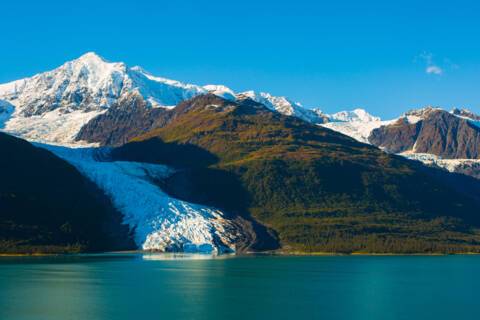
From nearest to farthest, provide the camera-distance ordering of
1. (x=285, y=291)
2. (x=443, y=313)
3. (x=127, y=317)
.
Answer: (x=127, y=317)
(x=443, y=313)
(x=285, y=291)

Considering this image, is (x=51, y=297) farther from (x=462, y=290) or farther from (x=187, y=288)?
(x=462, y=290)

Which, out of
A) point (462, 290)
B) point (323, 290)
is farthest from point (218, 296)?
point (462, 290)

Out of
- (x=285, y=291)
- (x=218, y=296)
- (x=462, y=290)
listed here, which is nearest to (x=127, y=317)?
(x=218, y=296)

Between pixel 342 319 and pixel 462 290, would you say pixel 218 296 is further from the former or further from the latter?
pixel 462 290

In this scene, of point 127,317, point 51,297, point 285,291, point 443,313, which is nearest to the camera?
point 127,317

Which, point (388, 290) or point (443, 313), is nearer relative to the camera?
point (443, 313)

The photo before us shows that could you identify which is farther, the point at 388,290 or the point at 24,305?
the point at 388,290

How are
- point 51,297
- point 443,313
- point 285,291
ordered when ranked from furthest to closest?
point 285,291 → point 51,297 → point 443,313
